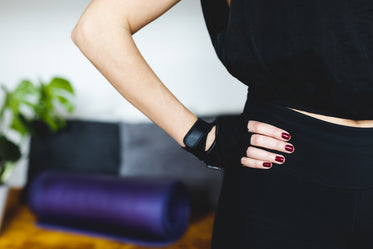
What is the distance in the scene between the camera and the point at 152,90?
67cm

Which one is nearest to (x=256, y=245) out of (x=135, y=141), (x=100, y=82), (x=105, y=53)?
(x=105, y=53)

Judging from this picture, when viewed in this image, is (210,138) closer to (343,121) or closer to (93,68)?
(343,121)

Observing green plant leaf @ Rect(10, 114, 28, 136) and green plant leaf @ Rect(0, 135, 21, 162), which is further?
green plant leaf @ Rect(10, 114, 28, 136)

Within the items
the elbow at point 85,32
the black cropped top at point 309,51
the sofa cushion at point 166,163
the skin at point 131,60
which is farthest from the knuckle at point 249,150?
the sofa cushion at point 166,163

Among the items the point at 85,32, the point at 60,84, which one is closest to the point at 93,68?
the point at 60,84

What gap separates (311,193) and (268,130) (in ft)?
0.39

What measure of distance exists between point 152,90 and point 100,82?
1.97 m

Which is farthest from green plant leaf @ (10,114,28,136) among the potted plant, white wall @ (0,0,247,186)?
white wall @ (0,0,247,186)

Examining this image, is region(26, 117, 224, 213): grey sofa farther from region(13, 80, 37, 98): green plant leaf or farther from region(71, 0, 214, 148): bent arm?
region(71, 0, 214, 148): bent arm

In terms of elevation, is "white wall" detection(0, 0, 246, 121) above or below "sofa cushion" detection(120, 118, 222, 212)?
above

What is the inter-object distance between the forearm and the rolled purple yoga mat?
3.73 ft

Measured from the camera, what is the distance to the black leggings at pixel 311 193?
1.82 feet

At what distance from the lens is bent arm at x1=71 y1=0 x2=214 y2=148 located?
2.00ft

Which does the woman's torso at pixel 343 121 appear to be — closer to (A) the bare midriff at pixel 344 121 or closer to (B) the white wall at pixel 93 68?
(A) the bare midriff at pixel 344 121
